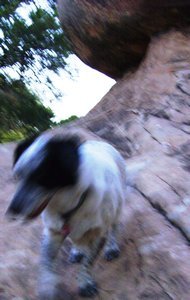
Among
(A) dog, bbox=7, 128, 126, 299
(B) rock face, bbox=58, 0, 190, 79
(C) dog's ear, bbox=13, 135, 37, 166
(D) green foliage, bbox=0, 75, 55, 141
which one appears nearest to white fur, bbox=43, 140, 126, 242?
(A) dog, bbox=7, 128, 126, 299

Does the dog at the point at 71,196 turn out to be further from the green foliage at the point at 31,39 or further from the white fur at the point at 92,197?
the green foliage at the point at 31,39

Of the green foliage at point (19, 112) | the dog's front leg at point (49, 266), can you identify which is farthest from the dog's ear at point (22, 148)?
the green foliage at point (19, 112)

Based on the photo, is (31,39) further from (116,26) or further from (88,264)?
(88,264)

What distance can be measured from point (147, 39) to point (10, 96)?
4.79 meters

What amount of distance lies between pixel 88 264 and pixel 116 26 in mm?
4031

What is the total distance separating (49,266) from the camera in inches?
132

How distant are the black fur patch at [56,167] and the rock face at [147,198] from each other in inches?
40.2

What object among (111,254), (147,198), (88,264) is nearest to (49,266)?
(88,264)

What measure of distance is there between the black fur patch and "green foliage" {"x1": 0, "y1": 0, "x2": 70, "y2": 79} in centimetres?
896

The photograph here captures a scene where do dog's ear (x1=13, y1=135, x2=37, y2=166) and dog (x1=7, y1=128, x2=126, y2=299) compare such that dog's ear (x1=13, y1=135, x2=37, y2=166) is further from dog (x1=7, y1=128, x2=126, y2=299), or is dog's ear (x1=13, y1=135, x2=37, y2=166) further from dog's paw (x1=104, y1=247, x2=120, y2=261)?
dog's paw (x1=104, y1=247, x2=120, y2=261)

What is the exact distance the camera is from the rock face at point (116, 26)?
629 cm

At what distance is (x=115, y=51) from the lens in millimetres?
7066

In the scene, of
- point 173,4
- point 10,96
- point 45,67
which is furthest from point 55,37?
point 173,4

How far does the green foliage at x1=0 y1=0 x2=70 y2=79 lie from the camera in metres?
11.3
